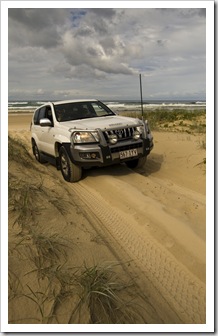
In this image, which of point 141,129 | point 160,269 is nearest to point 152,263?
point 160,269

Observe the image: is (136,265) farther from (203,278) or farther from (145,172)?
(145,172)

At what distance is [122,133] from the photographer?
19.6 feet

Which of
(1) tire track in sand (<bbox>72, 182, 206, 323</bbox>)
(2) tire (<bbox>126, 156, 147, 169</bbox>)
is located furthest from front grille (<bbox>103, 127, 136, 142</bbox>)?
(1) tire track in sand (<bbox>72, 182, 206, 323</bbox>)

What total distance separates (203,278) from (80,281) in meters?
1.27

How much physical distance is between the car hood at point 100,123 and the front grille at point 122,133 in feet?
0.27

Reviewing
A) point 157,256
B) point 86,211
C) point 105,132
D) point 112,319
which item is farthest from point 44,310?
point 105,132

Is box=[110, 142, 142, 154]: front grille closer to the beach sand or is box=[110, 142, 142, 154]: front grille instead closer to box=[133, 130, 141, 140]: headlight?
box=[133, 130, 141, 140]: headlight

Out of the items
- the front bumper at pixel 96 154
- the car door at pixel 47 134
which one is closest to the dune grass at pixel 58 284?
the front bumper at pixel 96 154

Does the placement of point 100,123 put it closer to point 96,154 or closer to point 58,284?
point 96,154

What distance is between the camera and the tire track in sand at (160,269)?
270cm

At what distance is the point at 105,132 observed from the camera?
584 cm

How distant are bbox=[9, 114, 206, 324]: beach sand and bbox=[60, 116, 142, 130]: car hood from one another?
105 cm

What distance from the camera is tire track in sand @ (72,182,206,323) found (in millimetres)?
2695

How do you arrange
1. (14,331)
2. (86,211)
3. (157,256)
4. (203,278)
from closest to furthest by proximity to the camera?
(14,331), (203,278), (157,256), (86,211)
